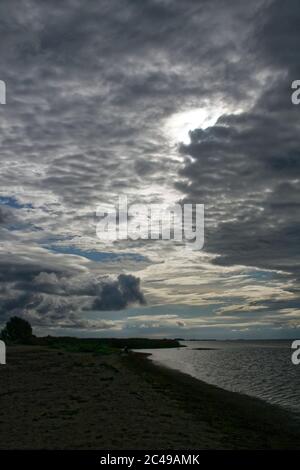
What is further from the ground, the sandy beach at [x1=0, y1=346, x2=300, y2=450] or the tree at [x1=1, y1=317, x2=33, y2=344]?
the sandy beach at [x1=0, y1=346, x2=300, y2=450]

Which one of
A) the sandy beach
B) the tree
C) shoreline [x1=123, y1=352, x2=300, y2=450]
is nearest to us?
the sandy beach

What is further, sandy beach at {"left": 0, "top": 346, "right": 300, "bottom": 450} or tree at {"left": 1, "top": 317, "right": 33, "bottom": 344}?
tree at {"left": 1, "top": 317, "right": 33, "bottom": 344}

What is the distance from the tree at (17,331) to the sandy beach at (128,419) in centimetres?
11101

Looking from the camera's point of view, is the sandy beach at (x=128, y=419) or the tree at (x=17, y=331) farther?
the tree at (x=17, y=331)

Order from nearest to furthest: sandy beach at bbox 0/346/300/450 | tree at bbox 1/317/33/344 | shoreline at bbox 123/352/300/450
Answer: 1. sandy beach at bbox 0/346/300/450
2. shoreline at bbox 123/352/300/450
3. tree at bbox 1/317/33/344

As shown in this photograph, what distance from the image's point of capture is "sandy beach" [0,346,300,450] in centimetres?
1744

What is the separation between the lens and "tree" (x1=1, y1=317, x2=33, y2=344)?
142 metres

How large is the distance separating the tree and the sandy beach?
111 metres

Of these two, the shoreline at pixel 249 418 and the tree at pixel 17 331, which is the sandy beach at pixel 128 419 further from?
the tree at pixel 17 331

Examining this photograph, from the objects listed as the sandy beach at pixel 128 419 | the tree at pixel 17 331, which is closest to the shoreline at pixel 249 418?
the sandy beach at pixel 128 419

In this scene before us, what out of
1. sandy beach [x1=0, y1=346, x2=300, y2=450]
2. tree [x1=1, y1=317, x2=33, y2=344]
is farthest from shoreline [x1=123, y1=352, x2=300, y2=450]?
tree [x1=1, y1=317, x2=33, y2=344]

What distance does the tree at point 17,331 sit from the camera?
14157 cm

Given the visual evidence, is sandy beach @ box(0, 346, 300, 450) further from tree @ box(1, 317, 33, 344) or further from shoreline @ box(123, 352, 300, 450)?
tree @ box(1, 317, 33, 344)
